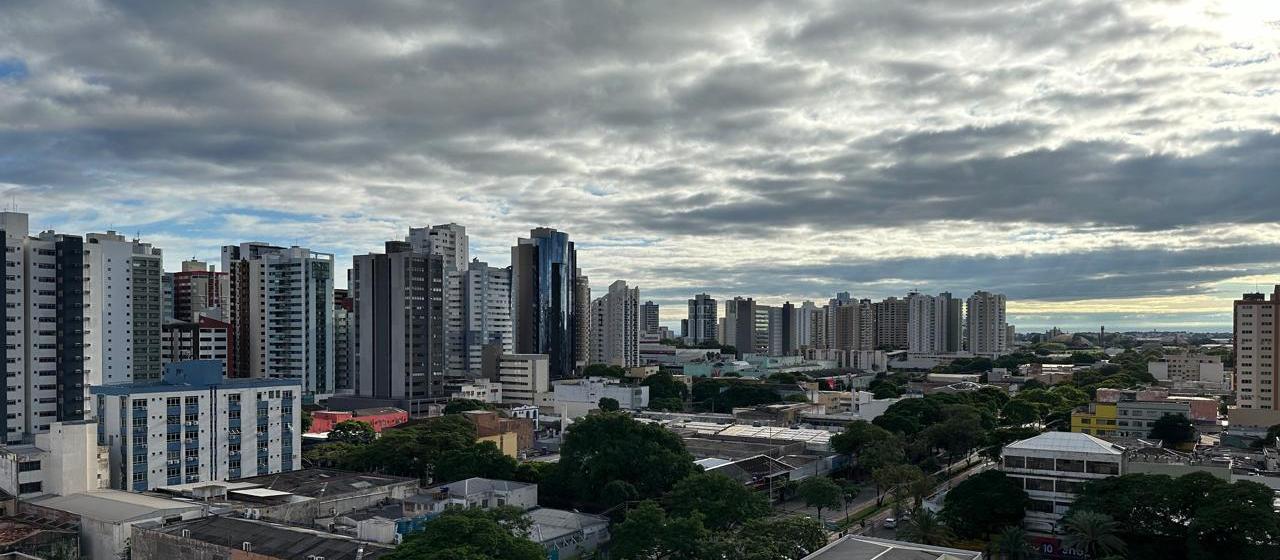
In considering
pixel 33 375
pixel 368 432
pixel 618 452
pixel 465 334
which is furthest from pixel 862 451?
pixel 465 334

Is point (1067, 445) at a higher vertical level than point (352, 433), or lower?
higher

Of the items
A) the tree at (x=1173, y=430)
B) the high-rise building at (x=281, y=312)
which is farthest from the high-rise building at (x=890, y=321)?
the high-rise building at (x=281, y=312)

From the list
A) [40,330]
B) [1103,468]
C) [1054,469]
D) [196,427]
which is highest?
[40,330]

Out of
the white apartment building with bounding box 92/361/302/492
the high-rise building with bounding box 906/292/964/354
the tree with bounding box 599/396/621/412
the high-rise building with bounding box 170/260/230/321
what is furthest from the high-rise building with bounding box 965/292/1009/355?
the white apartment building with bounding box 92/361/302/492

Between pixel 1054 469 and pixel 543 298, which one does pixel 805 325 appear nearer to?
pixel 543 298

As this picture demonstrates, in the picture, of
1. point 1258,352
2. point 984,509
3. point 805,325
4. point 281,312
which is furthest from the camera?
point 805,325

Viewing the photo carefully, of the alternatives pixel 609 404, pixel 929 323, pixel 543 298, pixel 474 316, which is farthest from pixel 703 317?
pixel 609 404
